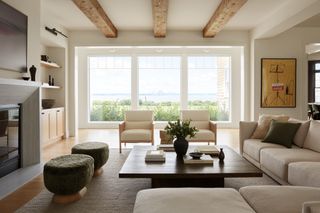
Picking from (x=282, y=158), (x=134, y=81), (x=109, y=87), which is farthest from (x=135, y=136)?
(x=109, y=87)

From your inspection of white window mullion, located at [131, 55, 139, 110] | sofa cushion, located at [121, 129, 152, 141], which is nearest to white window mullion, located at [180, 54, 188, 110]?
white window mullion, located at [131, 55, 139, 110]

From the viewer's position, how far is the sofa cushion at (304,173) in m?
2.62

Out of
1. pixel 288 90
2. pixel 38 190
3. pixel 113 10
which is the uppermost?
pixel 113 10

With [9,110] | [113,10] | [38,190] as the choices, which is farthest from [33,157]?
[113,10]

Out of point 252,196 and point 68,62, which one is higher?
point 68,62

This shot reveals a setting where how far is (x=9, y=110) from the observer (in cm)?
398

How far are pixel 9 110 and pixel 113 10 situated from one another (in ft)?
9.57

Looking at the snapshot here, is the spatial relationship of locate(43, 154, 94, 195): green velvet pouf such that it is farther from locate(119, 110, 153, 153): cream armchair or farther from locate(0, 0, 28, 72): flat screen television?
locate(119, 110, 153, 153): cream armchair

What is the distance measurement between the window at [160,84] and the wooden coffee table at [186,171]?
6.16 metres

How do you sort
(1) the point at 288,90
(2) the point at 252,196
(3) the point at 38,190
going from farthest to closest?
1. (1) the point at 288,90
2. (3) the point at 38,190
3. (2) the point at 252,196

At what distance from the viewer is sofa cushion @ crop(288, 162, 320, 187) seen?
8.61 ft

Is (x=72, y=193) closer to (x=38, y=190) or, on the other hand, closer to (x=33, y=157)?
(x=38, y=190)

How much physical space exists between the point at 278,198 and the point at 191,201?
1.97ft

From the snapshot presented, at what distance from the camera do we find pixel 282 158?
10.7 feet
